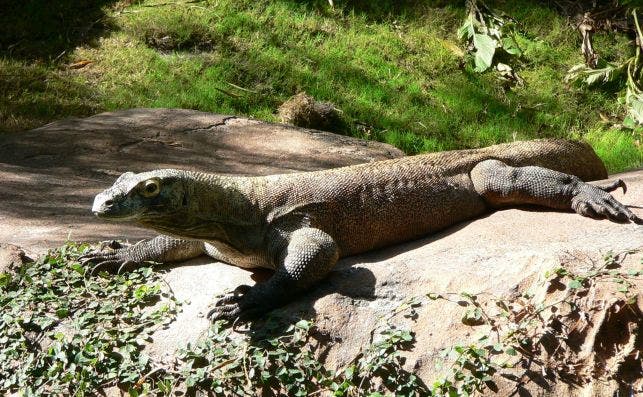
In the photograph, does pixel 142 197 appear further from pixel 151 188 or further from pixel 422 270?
pixel 422 270

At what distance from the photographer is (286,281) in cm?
385

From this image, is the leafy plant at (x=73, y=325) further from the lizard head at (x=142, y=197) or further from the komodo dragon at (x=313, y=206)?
the lizard head at (x=142, y=197)

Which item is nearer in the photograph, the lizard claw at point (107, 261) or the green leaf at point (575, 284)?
the green leaf at point (575, 284)

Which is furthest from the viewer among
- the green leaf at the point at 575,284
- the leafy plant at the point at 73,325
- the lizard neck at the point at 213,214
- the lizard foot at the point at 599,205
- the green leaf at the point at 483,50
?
the green leaf at the point at 483,50

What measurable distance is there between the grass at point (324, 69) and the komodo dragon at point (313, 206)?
3337 millimetres

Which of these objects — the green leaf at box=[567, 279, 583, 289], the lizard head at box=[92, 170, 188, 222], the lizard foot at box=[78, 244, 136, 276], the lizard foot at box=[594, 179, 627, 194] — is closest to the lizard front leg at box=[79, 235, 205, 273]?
the lizard foot at box=[78, 244, 136, 276]

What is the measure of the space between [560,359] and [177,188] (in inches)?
80.1

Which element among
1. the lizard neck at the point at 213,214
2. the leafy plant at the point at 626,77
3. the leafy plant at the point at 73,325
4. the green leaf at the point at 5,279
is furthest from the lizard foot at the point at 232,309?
the leafy plant at the point at 626,77

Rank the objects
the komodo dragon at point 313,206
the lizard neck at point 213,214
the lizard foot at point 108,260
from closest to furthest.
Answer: the komodo dragon at point 313,206 → the lizard neck at point 213,214 → the lizard foot at point 108,260

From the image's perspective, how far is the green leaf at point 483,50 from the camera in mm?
7895

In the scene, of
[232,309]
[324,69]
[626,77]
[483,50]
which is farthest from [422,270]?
[626,77]

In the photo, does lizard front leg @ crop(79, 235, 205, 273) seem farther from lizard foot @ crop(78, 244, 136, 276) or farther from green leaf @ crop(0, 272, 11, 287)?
green leaf @ crop(0, 272, 11, 287)

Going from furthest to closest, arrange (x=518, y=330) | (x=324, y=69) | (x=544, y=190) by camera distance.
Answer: (x=324, y=69)
(x=544, y=190)
(x=518, y=330)

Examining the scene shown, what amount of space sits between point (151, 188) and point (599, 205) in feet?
7.97
